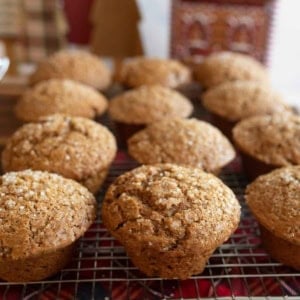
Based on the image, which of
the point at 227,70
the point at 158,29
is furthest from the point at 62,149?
the point at 158,29

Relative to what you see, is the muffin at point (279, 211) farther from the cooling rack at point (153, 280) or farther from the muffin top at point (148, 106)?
the muffin top at point (148, 106)

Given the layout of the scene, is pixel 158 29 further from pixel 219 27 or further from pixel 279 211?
pixel 279 211

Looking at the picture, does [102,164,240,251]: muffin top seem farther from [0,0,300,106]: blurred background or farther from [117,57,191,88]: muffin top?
[0,0,300,106]: blurred background

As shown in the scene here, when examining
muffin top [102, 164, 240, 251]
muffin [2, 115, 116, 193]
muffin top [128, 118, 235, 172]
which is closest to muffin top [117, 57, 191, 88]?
muffin top [128, 118, 235, 172]

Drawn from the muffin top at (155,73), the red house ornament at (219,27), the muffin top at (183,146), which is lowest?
the muffin top at (155,73)

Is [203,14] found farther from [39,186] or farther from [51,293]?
[51,293]

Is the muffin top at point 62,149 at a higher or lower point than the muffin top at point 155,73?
higher

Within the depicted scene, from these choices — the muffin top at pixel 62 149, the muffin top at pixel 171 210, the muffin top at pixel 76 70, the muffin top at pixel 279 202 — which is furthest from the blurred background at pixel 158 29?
the muffin top at pixel 171 210
